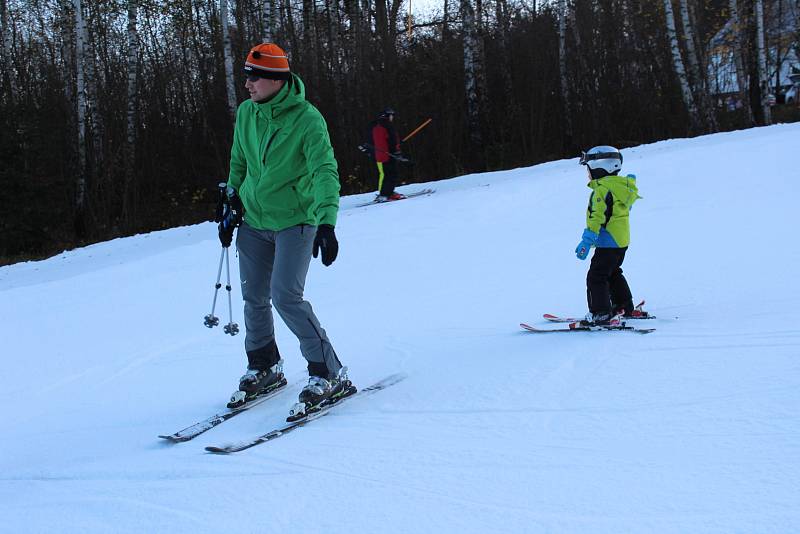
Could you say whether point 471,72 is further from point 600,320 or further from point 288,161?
point 288,161

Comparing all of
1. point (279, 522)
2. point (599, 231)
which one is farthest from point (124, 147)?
point (279, 522)

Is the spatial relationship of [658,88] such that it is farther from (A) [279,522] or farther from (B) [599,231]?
(A) [279,522]

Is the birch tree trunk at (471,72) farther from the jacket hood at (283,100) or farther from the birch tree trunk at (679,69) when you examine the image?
the jacket hood at (283,100)

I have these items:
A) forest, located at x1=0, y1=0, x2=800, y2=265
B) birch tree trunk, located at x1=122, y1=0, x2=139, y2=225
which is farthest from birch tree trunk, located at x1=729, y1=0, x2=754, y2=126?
birch tree trunk, located at x1=122, y1=0, x2=139, y2=225

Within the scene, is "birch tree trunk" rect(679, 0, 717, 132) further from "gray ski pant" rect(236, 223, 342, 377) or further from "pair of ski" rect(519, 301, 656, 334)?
"gray ski pant" rect(236, 223, 342, 377)

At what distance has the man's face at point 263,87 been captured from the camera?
3932 millimetres

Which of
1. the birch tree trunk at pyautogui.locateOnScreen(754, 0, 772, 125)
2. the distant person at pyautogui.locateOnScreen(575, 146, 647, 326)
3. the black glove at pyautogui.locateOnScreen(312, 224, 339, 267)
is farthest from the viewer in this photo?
the birch tree trunk at pyautogui.locateOnScreen(754, 0, 772, 125)

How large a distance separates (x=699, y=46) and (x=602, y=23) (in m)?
3.45

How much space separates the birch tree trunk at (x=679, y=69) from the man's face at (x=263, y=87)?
17744 mm

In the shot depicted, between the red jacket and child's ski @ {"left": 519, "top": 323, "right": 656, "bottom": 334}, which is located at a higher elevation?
the red jacket

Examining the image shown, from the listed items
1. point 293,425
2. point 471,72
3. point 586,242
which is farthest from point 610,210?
point 471,72

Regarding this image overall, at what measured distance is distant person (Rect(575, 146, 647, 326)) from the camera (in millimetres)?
5648

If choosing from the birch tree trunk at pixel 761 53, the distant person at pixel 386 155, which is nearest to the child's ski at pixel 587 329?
the distant person at pixel 386 155

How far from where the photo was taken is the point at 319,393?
4078 millimetres
